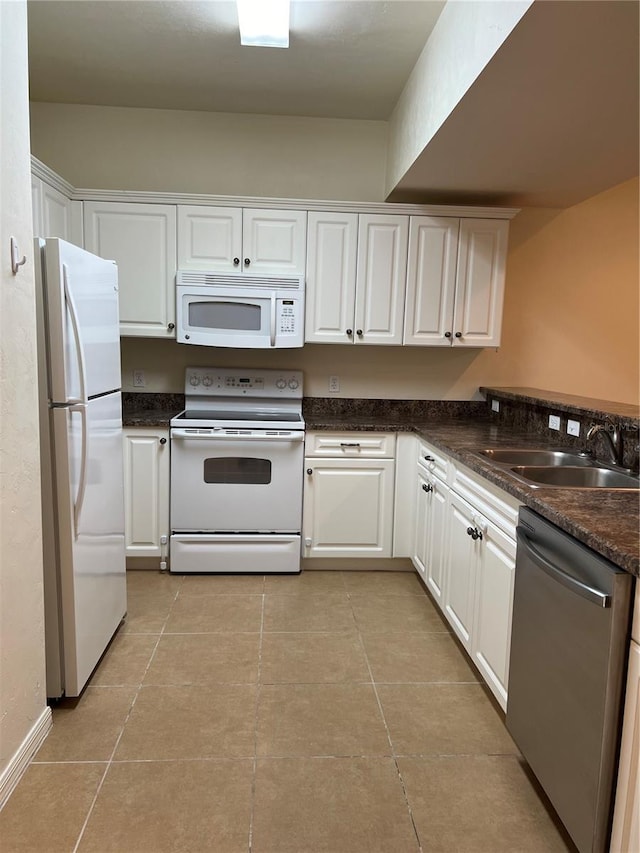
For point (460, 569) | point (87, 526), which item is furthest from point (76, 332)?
point (460, 569)

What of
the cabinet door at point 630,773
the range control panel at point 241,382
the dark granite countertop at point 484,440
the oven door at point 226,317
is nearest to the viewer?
the cabinet door at point 630,773

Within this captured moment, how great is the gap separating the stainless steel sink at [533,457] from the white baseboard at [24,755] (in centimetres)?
196

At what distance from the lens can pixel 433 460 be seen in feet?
9.76

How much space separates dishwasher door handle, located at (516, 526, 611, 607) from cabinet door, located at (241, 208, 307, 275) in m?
2.21

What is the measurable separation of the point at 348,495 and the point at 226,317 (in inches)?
50.6

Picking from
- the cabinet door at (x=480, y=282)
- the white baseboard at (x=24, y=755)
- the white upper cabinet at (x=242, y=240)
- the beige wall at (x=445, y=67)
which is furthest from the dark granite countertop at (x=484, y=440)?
the white baseboard at (x=24, y=755)

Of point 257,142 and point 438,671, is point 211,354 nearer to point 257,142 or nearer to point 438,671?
point 257,142

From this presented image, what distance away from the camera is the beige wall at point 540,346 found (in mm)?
3723

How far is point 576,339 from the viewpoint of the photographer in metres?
3.84

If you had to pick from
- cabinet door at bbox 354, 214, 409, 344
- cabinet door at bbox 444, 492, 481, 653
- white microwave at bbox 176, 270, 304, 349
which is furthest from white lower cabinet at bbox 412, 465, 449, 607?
white microwave at bbox 176, 270, 304, 349

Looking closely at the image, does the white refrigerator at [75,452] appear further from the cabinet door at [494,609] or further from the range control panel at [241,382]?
the cabinet door at [494,609]

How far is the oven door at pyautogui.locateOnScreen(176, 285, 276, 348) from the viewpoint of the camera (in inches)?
130

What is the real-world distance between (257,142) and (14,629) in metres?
3.16

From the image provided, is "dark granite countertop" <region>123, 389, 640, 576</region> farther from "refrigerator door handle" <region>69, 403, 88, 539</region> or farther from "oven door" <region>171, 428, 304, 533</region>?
"refrigerator door handle" <region>69, 403, 88, 539</region>
